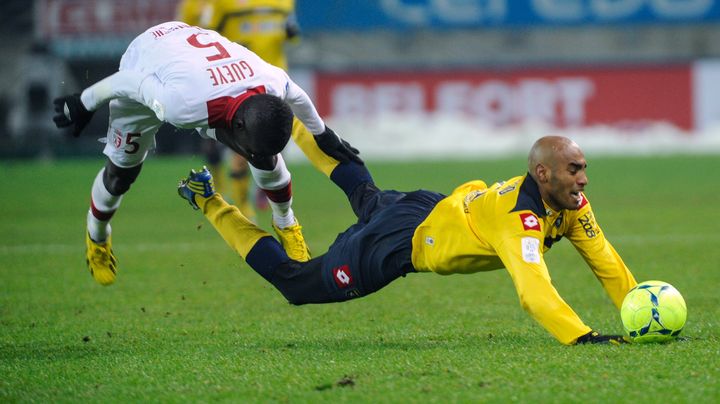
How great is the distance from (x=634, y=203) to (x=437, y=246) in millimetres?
8953

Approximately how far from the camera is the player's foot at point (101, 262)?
7156mm

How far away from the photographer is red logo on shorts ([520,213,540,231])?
16.9 ft

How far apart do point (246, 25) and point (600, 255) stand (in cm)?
675

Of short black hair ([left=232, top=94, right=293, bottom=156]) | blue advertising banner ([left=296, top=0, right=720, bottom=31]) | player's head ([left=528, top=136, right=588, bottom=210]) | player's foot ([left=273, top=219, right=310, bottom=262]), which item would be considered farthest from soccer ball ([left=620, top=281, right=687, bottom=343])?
blue advertising banner ([left=296, top=0, right=720, bottom=31])

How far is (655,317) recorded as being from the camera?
520 cm

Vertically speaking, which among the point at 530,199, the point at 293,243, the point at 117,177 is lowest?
the point at 293,243

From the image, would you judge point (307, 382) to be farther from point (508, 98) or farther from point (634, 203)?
point (508, 98)

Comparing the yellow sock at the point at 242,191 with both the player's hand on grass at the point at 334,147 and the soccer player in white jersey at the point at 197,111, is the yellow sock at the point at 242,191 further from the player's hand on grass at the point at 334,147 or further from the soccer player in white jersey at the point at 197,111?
the player's hand on grass at the point at 334,147

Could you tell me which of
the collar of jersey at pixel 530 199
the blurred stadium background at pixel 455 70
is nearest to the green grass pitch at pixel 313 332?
the collar of jersey at pixel 530 199

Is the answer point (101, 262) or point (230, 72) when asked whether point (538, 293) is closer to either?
point (230, 72)

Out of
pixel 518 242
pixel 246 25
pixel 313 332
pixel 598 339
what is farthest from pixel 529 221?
pixel 246 25

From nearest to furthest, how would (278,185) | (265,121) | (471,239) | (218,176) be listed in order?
(471,239)
(265,121)
(278,185)
(218,176)

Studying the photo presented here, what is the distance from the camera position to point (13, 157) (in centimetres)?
2659

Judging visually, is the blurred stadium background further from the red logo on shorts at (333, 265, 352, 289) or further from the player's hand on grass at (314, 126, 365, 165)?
the red logo on shorts at (333, 265, 352, 289)
